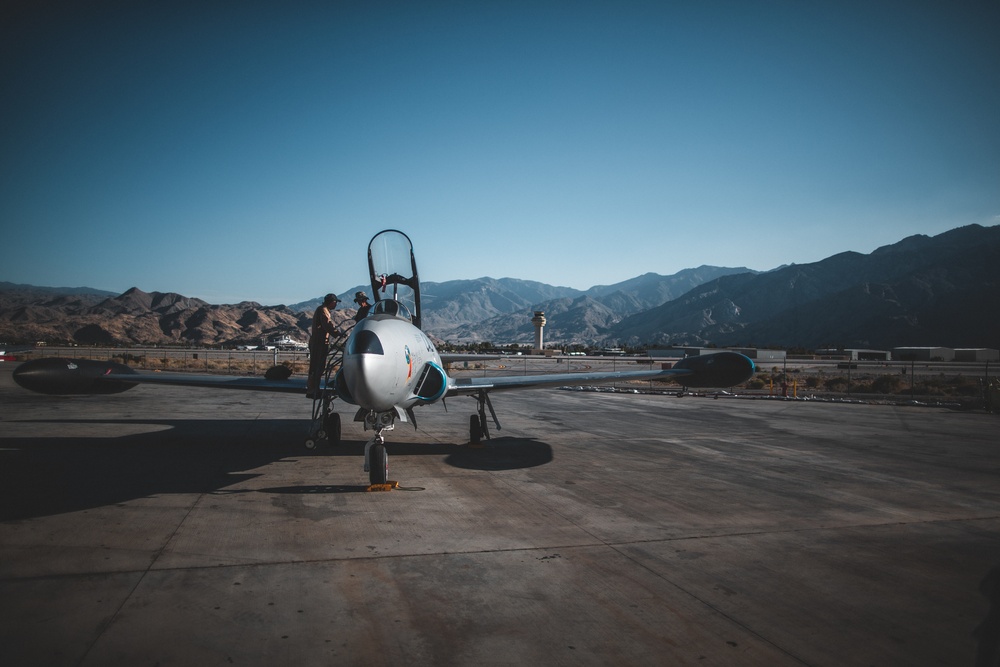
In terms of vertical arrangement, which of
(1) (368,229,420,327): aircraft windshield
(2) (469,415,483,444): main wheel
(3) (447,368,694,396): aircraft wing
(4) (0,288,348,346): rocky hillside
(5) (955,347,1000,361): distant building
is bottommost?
(5) (955,347,1000,361): distant building

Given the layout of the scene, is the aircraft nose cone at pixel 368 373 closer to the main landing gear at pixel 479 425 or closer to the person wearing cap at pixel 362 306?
the person wearing cap at pixel 362 306

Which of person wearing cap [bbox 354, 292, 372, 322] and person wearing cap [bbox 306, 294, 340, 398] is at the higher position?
person wearing cap [bbox 354, 292, 372, 322]

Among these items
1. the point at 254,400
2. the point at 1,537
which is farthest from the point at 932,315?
the point at 1,537

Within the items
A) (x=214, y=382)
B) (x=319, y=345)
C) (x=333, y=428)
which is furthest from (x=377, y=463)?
(x=214, y=382)

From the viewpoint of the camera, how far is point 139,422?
15141 millimetres

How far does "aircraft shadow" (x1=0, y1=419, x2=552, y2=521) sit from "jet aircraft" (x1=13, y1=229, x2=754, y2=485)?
3.39 feet

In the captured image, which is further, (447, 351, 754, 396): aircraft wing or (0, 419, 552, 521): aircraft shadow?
(447, 351, 754, 396): aircraft wing

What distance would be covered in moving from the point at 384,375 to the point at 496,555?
2824 mm

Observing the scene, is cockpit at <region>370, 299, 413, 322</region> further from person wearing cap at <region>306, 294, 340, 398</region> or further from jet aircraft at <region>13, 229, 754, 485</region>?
person wearing cap at <region>306, 294, 340, 398</region>

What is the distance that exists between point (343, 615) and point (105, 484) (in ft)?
20.4

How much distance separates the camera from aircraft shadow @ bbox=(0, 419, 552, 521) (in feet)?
24.7

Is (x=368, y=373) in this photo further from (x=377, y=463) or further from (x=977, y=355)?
(x=977, y=355)

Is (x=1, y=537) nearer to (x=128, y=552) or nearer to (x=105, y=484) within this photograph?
(x=128, y=552)

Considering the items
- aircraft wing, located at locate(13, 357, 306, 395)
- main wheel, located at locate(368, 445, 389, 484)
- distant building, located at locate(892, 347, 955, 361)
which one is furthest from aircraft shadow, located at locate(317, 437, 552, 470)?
distant building, located at locate(892, 347, 955, 361)
